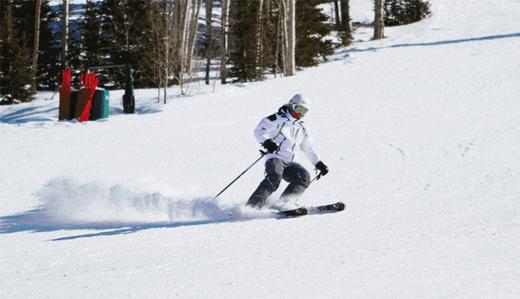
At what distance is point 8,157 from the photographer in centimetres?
991

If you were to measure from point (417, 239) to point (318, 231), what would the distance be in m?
0.92

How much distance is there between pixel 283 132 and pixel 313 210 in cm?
94

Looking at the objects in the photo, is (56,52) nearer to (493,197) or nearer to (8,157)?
(8,157)

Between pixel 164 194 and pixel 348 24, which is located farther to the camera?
pixel 348 24

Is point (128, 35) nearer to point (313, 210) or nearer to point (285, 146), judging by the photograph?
point (285, 146)

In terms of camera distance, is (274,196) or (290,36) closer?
(274,196)

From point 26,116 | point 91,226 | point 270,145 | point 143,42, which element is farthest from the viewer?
point 143,42

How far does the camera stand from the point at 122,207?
6285mm

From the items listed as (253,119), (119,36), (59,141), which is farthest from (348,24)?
(59,141)

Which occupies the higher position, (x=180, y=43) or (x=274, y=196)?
(x=180, y=43)

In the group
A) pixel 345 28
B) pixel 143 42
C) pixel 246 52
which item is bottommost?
pixel 246 52

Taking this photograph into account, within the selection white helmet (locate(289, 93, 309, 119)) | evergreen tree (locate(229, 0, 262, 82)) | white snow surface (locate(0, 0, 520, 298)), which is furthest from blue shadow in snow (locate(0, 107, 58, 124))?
white helmet (locate(289, 93, 309, 119))

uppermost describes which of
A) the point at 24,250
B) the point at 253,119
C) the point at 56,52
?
the point at 56,52

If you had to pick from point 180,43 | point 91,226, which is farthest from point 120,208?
point 180,43
